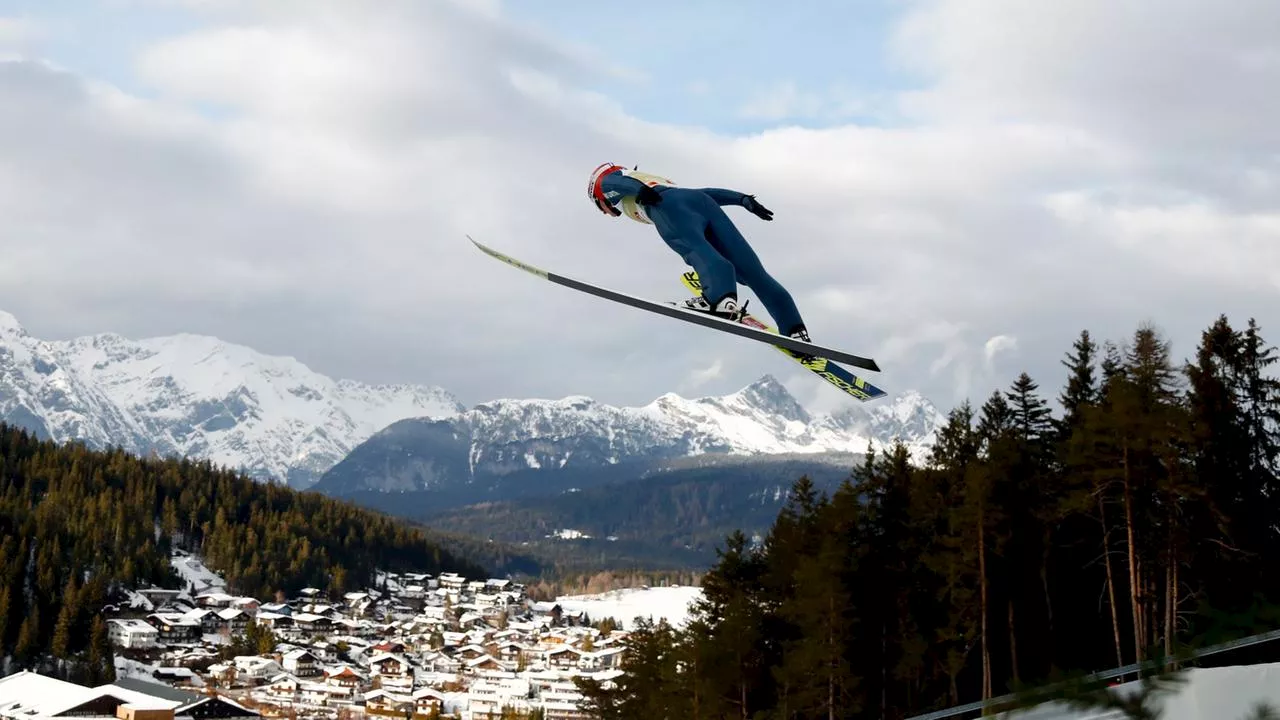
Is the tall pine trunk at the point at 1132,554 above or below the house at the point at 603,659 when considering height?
above

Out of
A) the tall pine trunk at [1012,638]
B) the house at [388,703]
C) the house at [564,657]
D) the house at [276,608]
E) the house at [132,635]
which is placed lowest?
the house at [388,703]

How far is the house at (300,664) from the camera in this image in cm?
12482

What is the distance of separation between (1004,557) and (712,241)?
22.1 metres

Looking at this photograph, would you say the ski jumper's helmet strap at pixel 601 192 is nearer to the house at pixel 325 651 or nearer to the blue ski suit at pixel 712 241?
the blue ski suit at pixel 712 241

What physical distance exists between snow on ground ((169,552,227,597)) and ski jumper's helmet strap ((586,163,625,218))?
15764 cm

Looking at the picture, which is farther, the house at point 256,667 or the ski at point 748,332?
the house at point 256,667

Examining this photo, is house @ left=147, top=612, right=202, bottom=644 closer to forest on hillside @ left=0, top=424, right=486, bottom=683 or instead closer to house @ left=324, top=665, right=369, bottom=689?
forest on hillside @ left=0, top=424, right=486, bottom=683

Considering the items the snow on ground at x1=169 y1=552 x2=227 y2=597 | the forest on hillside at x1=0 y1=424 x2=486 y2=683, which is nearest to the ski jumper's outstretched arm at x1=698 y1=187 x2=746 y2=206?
the forest on hillside at x1=0 y1=424 x2=486 y2=683

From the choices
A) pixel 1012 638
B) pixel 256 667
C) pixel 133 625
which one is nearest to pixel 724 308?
pixel 1012 638

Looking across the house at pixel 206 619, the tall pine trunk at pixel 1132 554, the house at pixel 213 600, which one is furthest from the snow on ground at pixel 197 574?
the tall pine trunk at pixel 1132 554

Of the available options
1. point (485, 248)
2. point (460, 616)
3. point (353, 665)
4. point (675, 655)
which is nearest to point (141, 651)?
point (353, 665)

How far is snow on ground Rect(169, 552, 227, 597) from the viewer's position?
159875mm

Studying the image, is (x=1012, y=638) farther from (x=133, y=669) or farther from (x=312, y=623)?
(x=312, y=623)

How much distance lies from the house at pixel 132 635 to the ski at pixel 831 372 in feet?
401
